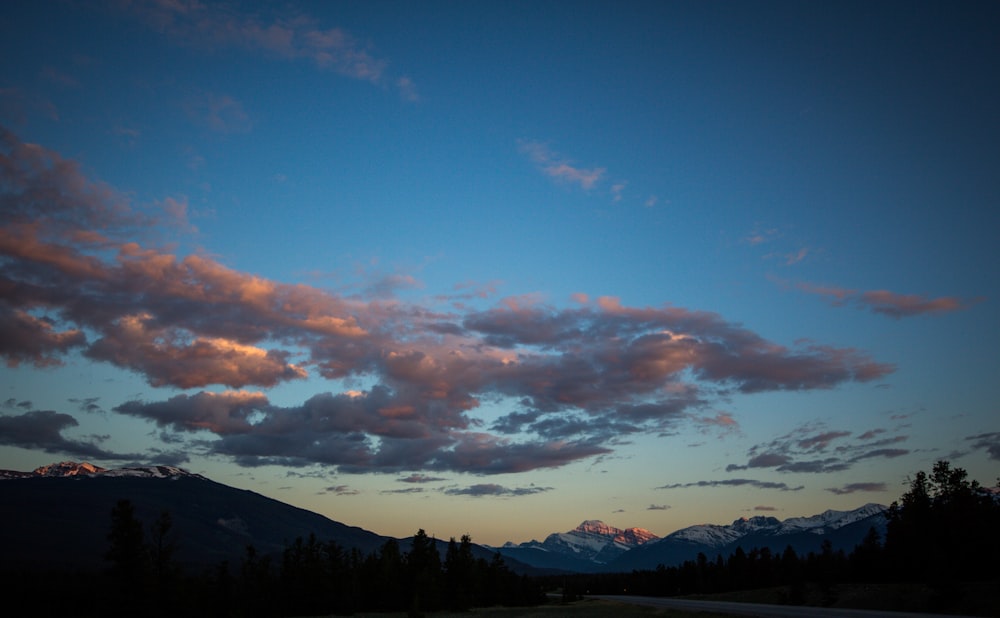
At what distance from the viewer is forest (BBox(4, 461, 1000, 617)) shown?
3226 inches

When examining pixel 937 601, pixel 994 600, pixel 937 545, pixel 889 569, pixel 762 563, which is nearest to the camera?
pixel 994 600

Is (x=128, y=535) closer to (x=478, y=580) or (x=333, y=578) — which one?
(x=333, y=578)

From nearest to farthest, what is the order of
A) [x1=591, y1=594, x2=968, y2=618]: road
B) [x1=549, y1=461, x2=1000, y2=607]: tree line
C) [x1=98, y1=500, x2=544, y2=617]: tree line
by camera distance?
[x1=591, y1=594, x2=968, y2=618]: road
[x1=98, y1=500, x2=544, y2=617]: tree line
[x1=549, y1=461, x2=1000, y2=607]: tree line

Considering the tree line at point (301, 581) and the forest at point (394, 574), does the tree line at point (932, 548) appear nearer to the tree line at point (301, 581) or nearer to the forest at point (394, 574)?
the forest at point (394, 574)

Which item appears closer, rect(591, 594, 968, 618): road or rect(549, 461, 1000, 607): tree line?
rect(591, 594, 968, 618): road

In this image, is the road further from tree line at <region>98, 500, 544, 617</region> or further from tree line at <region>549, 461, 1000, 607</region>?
tree line at <region>98, 500, 544, 617</region>

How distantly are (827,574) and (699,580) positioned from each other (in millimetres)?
89553

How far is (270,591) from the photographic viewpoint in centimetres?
11031

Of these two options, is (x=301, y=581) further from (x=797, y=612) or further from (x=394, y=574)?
(x=797, y=612)

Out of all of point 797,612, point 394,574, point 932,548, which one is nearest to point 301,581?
point 394,574

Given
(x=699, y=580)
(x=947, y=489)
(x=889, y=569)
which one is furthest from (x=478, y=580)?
(x=699, y=580)

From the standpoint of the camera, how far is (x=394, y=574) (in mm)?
119938

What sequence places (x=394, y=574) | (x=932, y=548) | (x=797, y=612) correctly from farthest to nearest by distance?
(x=394, y=574), (x=932, y=548), (x=797, y=612)

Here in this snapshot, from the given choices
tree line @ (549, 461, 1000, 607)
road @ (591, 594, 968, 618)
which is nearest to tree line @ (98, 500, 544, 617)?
road @ (591, 594, 968, 618)
